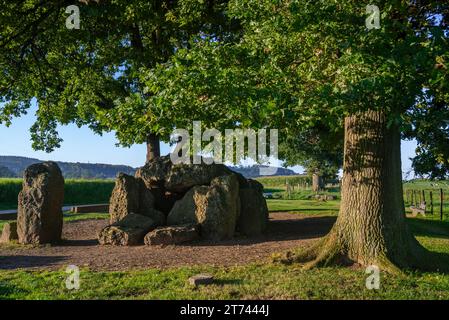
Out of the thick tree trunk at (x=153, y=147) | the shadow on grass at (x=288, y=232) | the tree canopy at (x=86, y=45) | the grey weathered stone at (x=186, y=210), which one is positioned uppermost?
the tree canopy at (x=86, y=45)

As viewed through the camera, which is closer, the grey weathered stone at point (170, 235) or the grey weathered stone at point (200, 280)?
the grey weathered stone at point (200, 280)

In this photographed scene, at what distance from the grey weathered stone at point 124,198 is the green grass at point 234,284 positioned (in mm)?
5506

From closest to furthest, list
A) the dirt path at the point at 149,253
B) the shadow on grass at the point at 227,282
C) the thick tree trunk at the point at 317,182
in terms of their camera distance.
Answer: the shadow on grass at the point at 227,282 < the dirt path at the point at 149,253 < the thick tree trunk at the point at 317,182

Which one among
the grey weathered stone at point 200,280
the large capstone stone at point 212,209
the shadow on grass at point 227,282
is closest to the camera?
the grey weathered stone at point 200,280

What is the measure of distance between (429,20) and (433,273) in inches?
260

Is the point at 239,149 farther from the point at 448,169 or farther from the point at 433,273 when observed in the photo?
the point at 448,169

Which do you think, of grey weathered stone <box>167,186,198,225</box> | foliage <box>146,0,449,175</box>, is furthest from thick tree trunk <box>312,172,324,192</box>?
foliage <box>146,0,449,175</box>

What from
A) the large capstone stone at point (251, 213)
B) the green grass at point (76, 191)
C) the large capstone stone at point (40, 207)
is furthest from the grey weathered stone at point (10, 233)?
the green grass at point (76, 191)

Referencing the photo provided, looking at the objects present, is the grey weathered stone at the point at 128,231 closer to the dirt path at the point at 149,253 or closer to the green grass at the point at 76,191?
the dirt path at the point at 149,253

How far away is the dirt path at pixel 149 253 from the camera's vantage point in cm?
1063

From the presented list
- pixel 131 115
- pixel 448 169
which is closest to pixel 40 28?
pixel 131 115

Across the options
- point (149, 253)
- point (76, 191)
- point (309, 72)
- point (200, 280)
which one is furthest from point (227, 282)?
point (76, 191)
